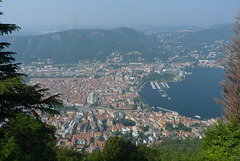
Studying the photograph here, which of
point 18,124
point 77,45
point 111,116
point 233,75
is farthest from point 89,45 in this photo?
point 18,124

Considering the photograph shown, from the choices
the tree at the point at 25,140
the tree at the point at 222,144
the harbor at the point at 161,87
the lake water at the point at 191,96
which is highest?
the tree at the point at 25,140

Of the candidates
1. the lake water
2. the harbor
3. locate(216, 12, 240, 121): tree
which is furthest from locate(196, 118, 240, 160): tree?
the harbor

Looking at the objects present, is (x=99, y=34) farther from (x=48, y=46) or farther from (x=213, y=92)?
(x=213, y=92)

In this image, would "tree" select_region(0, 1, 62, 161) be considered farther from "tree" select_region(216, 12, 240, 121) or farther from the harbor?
the harbor

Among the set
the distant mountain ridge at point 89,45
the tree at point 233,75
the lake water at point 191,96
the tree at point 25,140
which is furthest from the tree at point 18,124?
the distant mountain ridge at point 89,45

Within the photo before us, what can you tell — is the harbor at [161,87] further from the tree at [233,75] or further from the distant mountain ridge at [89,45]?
the distant mountain ridge at [89,45]

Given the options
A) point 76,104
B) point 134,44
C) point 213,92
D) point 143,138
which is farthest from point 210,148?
point 134,44

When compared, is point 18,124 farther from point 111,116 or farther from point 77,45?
point 77,45
